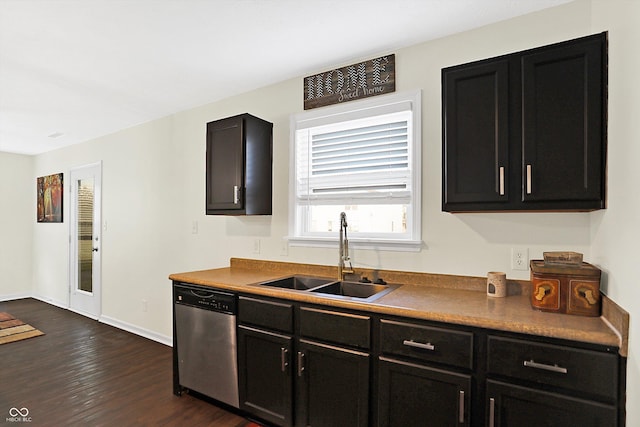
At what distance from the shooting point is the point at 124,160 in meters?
4.45

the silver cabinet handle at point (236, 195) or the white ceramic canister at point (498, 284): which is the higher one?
the silver cabinet handle at point (236, 195)

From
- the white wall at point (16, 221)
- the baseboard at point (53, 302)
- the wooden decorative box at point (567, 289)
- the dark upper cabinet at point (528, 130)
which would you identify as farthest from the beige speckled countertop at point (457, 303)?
the white wall at point (16, 221)

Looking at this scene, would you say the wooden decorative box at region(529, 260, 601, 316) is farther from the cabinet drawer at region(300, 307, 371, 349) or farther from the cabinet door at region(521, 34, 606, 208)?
the cabinet drawer at region(300, 307, 371, 349)

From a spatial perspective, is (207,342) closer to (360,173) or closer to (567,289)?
(360,173)

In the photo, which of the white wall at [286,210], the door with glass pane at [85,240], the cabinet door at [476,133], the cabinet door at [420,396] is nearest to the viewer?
the white wall at [286,210]

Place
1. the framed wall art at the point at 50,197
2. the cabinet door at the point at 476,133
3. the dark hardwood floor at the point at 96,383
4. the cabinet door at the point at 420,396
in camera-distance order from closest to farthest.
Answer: the cabinet door at the point at 420,396 < the cabinet door at the point at 476,133 < the dark hardwood floor at the point at 96,383 < the framed wall art at the point at 50,197

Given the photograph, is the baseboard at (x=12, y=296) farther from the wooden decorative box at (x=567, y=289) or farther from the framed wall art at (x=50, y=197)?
the wooden decorative box at (x=567, y=289)

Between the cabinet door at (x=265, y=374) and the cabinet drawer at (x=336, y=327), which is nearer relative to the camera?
the cabinet drawer at (x=336, y=327)

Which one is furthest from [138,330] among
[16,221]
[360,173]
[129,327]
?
[16,221]

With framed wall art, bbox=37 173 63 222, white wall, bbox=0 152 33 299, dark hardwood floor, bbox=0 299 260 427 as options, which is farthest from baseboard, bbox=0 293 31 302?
dark hardwood floor, bbox=0 299 260 427

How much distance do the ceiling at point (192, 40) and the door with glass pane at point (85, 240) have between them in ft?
5.45

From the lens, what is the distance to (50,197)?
229 inches

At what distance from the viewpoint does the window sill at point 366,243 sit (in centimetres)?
239

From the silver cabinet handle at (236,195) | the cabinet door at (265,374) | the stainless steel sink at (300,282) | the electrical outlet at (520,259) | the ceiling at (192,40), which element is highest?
the ceiling at (192,40)
